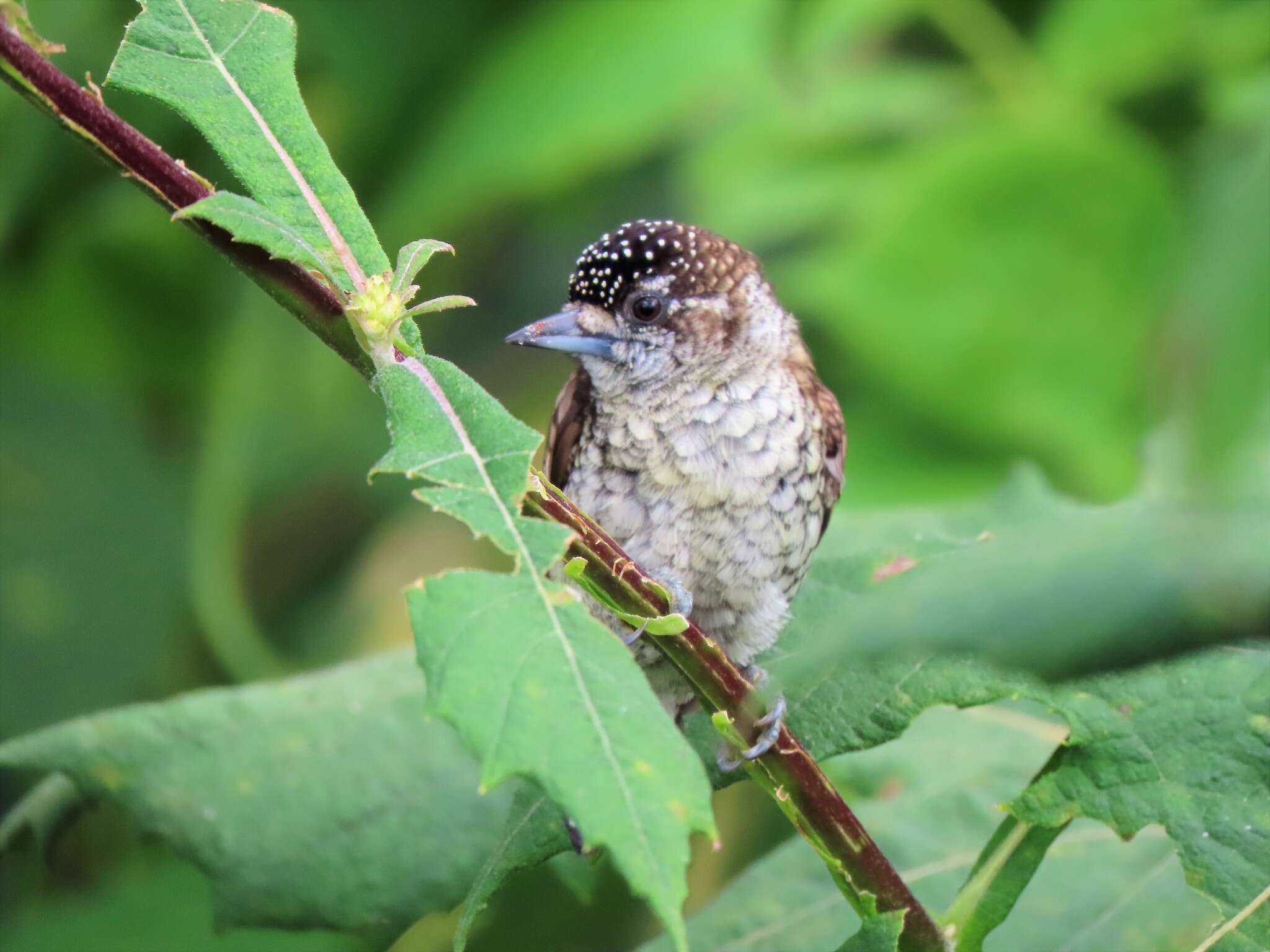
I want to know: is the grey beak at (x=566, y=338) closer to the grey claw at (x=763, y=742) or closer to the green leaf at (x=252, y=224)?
the grey claw at (x=763, y=742)

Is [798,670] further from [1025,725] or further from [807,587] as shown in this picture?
[1025,725]

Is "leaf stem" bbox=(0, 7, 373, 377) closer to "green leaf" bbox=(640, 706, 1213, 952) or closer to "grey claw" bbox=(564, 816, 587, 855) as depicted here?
"grey claw" bbox=(564, 816, 587, 855)

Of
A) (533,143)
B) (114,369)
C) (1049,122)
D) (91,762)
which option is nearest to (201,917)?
(91,762)

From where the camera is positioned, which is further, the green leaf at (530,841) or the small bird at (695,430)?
the small bird at (695,430)

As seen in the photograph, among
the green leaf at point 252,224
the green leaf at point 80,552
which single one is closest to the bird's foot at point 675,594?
the green leaf at point 252,224

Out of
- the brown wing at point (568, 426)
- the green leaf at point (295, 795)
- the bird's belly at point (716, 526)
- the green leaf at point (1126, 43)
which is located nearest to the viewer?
the green leaf at point (295, 795)

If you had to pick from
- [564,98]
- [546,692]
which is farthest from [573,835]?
[564,98]
